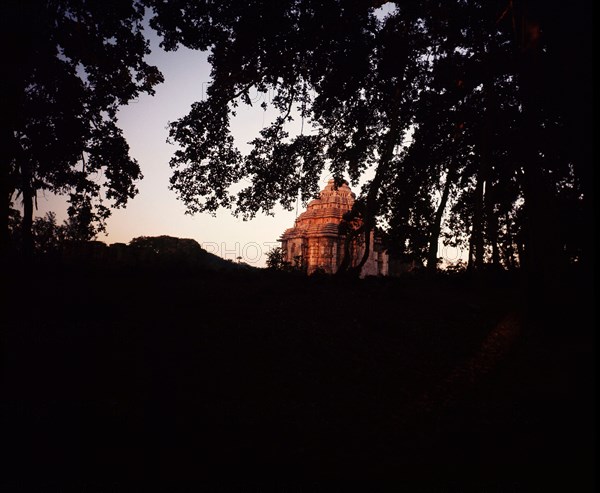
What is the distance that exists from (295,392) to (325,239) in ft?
104

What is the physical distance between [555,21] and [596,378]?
5.87m

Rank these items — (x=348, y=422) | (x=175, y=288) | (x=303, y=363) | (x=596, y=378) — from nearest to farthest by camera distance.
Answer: (x=596, y=378) → (x=348, y=422) → (x=303, y=363) → (x=175, y=288)

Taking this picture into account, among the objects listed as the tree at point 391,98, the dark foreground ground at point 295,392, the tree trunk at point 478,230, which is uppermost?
the tree at point 391,98

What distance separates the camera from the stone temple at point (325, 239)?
3644cm

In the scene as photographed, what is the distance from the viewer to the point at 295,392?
16.7 ft

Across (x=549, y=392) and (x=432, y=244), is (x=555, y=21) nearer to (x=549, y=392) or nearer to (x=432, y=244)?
(x=549, y=392)

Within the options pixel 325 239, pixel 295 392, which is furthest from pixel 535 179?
pixel 325 239

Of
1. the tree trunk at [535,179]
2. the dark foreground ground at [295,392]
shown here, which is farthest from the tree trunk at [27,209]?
the tree trunk at [535,179]

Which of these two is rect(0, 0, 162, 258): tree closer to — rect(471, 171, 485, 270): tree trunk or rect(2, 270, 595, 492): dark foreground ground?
rect(2, 270, 595, 492): dark foreground ground

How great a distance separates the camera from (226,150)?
10820 millimetres

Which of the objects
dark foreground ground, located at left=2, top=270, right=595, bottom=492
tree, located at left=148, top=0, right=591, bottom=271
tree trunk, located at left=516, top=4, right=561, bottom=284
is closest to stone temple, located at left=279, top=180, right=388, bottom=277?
tree, located at left=148, top=0, right=591, bottom=271

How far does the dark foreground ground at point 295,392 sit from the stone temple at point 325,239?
2757 cm

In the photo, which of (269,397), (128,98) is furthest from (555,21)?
(128,98)

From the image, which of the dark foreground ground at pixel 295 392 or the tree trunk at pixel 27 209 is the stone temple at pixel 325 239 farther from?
the dark foreground ground at pixel 295 392
